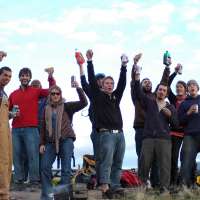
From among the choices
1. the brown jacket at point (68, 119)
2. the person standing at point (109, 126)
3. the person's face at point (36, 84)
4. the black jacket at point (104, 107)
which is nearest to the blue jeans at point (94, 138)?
the person standing at point (109, 126)

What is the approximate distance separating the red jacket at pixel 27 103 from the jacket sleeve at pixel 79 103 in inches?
36.0

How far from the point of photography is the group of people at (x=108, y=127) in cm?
816

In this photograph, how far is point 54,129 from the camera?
8172 millimetres

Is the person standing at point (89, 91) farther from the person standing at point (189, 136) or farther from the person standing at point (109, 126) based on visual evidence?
the person standing at point (189, 136)

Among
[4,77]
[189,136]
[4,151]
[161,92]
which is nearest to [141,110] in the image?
[161,92]

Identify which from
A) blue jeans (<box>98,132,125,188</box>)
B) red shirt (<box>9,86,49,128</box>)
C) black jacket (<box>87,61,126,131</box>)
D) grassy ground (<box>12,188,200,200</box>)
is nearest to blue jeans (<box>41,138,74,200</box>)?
grassy ground (<box>12,188,200,200</box>)

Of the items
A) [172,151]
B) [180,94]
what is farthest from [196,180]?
[180,94]

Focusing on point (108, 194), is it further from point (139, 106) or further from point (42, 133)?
point (139, 106)

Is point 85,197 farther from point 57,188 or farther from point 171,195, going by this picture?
point 171,195

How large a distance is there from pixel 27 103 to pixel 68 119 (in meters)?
1.13

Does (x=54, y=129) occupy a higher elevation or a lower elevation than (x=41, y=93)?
lower

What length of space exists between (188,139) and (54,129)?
7.84 feet

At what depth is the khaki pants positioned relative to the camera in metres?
6.95

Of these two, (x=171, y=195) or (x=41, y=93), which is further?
(x=41, y=93)
